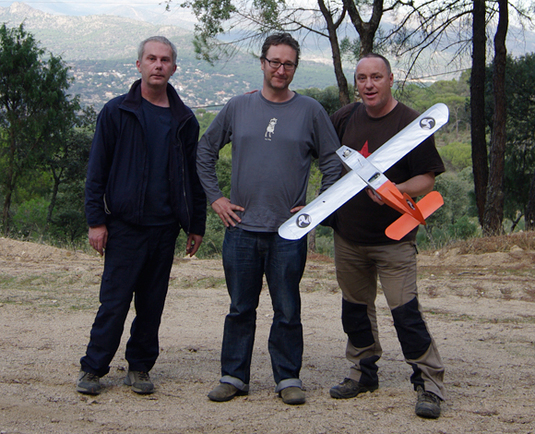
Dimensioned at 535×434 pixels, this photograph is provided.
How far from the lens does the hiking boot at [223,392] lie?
3403 millimetres

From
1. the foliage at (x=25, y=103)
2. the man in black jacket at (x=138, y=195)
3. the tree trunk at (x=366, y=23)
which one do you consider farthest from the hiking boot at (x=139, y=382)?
the foliage at (x=25, y=103)

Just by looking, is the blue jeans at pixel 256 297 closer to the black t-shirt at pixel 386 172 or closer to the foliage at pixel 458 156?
the black t-shirt at pixel 386 172

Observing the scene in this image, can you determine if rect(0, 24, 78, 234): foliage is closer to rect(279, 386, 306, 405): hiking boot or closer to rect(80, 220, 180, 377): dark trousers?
rect(80, 220, 180, 377): dark trousers

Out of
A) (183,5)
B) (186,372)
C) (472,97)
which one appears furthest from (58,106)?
(186,372)

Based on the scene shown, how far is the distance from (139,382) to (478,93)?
11977mm

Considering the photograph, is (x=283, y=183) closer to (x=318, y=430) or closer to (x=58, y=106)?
Result: (x=318, y=430)

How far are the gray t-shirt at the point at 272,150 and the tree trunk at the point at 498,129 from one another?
405 inches

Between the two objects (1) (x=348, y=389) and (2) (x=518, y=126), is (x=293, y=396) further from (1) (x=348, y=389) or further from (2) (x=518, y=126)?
(2) (x=518, y=126)

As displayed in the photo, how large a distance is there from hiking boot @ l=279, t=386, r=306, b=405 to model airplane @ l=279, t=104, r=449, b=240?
105cm

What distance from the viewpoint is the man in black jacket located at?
3.40m

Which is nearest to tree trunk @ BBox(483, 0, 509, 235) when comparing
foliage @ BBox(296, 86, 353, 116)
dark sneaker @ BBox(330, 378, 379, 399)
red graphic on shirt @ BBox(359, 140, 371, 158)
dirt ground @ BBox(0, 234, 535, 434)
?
dirt ground @ BBox(0, 234, 535, 434)

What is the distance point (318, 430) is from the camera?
2953 mm

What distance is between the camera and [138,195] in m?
3.40

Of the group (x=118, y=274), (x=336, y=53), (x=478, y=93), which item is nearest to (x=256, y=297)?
(x=118, y=274)
